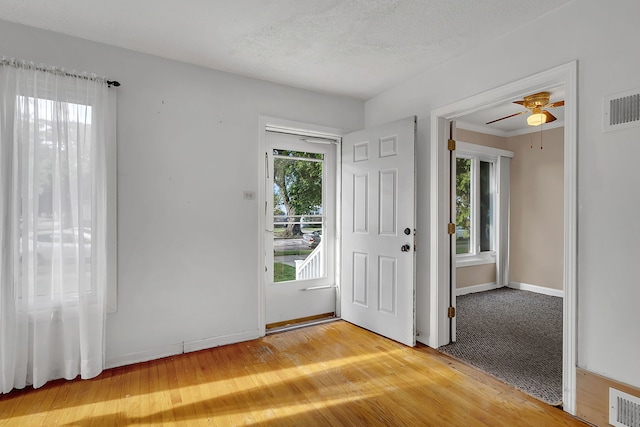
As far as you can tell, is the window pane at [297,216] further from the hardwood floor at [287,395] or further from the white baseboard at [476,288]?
the white baseboard at [476,288]

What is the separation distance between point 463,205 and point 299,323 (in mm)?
3210

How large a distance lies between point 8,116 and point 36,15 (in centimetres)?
69

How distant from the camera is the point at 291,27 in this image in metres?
2.32

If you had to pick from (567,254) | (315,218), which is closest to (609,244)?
(567,254)

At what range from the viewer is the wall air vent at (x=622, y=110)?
1773 mm

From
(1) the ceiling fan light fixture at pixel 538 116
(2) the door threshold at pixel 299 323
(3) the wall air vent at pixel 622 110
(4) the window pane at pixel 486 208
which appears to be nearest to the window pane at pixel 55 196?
(2) the door threshold at pixel 299 323

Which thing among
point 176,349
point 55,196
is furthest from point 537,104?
point 55,196

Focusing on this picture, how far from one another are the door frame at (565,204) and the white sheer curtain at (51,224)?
8.91ft

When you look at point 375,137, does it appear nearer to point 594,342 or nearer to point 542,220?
point 594,342

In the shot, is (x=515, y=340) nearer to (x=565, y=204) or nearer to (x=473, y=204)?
(x=565, y=204)

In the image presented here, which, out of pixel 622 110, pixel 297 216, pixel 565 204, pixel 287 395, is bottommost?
pixel 287 395

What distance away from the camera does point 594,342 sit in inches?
76.3

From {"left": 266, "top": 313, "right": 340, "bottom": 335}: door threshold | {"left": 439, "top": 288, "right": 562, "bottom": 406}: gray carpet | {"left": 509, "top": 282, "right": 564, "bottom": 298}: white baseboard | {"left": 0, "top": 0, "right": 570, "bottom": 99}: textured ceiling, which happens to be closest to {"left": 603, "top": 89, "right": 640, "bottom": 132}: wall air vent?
{"left": 0, "top": 0, "right": 570, "bottom": 99}: textured ceiling

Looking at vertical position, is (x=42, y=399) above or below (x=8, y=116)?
below
